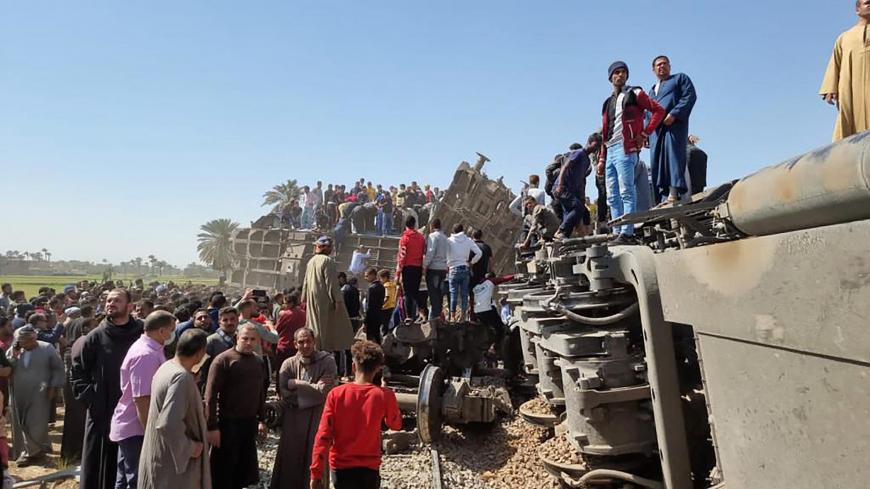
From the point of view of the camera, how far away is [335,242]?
17.8 meters

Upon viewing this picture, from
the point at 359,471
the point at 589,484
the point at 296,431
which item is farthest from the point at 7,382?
the point at 589,484

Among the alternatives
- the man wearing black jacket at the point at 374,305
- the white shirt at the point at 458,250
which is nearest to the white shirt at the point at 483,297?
the white shirt at the point at 458,250

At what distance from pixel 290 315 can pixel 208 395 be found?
3.64 meters

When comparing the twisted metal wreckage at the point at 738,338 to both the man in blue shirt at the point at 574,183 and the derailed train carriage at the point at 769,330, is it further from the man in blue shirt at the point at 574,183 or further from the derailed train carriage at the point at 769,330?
the man in blue shirt at the point at 574,183

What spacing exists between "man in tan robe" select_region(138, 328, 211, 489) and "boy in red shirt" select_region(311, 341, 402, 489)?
857 millimetres

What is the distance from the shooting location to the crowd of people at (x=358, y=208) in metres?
18.3

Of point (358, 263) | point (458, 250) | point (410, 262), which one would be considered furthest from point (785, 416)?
point (358, 263)

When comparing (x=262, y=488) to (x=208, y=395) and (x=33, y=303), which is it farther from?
(x=33, y=303)

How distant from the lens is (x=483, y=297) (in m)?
9.82

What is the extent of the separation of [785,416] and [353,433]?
2697 mm

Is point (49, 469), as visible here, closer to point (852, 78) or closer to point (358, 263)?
point (358, 263)

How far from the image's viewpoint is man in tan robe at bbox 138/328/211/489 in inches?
151

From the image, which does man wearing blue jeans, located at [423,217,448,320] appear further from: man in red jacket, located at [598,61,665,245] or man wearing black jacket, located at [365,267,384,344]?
man in red jacket, located at [598,61,665,245]

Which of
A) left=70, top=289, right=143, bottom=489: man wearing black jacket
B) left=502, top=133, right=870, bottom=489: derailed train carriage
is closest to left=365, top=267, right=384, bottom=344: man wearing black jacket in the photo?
left=70, top=289, right=143, bottom=489: man wearing black jacket
